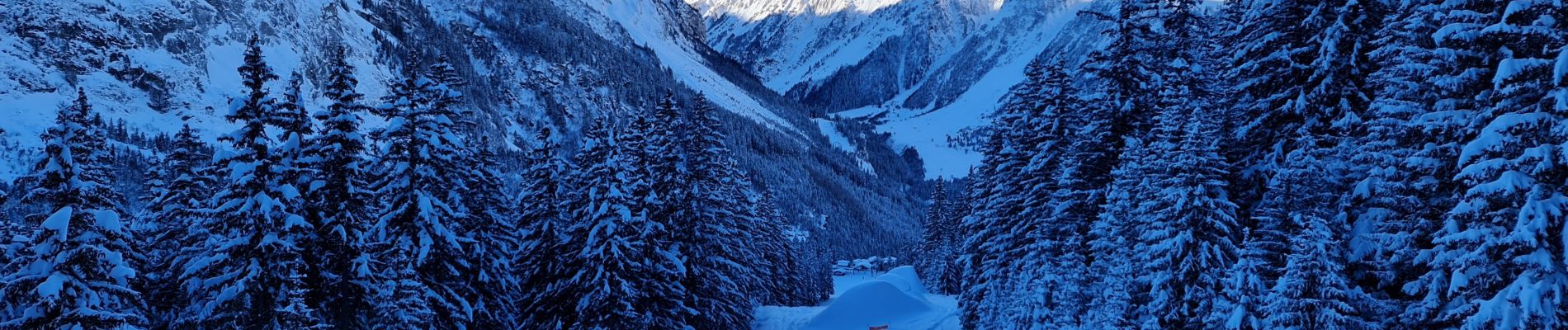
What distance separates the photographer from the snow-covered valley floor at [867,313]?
39.8 metres

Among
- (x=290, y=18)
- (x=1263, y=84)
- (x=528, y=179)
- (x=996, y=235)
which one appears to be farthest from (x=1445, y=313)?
(x=290, y=18)

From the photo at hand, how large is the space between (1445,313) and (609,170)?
18.6 m

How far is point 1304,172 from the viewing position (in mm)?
13992

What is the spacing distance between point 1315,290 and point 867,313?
3139cm

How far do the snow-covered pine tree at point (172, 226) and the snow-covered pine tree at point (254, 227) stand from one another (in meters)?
7.25

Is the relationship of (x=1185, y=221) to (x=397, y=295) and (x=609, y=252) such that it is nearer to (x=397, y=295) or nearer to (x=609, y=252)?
(x=609, y=252)

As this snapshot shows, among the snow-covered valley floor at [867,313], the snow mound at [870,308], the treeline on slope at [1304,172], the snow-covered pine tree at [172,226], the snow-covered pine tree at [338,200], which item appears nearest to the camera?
the treeline on slope at [1304,172]

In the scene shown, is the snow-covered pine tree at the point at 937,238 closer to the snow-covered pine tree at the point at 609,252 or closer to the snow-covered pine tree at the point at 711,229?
the snow-covered pine tree at the point at 711,229

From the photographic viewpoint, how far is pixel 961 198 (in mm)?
57438

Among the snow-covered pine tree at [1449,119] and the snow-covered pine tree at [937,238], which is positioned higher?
the snow-covered pine tree at [1449,119]

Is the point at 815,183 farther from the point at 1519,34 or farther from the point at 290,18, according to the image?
the point at 1519,34

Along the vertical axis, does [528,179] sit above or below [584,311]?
above

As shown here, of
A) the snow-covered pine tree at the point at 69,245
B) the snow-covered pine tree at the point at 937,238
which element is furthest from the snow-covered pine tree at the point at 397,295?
the snow-covered pine tree at the point at 937,238

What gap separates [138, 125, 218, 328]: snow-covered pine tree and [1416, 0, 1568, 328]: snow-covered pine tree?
1065 inches
